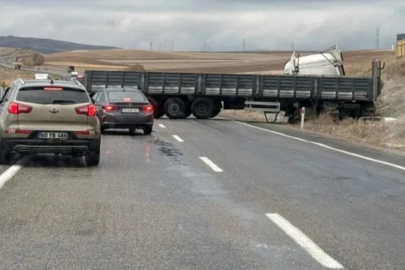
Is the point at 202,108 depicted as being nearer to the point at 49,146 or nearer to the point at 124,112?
the point at 124,112

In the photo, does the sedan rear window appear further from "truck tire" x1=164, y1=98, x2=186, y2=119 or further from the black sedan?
"truck tire" x1=164, y1=98, x2=186, y2=119

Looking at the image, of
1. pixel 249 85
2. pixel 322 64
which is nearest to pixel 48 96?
pixel 249 85

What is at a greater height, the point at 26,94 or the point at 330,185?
the point at 26,94

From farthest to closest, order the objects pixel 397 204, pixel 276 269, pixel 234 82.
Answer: pixel 234 82 → pixel 397 204 → pixel 276 269

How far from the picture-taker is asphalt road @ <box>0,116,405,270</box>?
7184 millimetres

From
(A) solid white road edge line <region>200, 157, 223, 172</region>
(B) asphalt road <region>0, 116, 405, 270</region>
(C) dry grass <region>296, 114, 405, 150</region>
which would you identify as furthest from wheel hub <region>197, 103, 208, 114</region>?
(A) solid white road edge line <region>200, 157, 223, 172</region>

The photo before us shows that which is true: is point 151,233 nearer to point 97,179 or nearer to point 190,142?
point 97,179

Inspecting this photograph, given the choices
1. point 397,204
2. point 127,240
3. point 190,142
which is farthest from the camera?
point 190,142

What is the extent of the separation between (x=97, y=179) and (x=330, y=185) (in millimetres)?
3932

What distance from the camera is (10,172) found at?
44.1ft

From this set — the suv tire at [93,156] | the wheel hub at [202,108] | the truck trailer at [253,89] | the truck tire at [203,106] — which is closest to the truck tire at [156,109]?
the truck trailer at [253,89]

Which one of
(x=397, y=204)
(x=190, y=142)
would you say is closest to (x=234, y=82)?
(x=190, y=142)

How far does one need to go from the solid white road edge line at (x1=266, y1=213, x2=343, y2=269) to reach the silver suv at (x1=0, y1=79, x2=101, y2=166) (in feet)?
19.0

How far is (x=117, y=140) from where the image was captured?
21734mm
